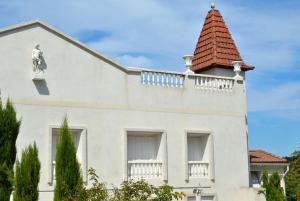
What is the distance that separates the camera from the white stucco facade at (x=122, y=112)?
22531mm

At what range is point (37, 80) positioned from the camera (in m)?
22.8

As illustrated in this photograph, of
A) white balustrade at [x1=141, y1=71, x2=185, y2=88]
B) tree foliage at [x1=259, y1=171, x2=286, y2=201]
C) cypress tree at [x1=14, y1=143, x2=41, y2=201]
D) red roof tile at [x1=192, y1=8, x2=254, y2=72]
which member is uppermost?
red roof tile at [x1=192, y1=8, x2=254, y2=72]

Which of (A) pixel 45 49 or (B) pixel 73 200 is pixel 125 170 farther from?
(B) pixel 73 200

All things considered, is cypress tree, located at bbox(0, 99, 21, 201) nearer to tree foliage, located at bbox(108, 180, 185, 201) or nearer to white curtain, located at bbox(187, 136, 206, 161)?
tree foliage, located at bbox(108, 180, 185, 201)

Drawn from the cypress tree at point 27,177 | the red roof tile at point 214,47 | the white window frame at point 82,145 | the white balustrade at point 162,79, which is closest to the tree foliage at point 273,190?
the white balustrade at point 162,79

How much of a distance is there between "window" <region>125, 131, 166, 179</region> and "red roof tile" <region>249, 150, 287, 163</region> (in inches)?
323

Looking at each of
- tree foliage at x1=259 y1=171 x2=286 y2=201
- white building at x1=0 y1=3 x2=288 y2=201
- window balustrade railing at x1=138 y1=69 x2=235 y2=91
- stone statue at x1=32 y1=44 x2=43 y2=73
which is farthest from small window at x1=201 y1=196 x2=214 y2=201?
stone statue at x1=32 y1=44 x2=43 y2=73

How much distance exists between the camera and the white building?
74.1 feet

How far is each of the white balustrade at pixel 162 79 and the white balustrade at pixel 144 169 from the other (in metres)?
3.56

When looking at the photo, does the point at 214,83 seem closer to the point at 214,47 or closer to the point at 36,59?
the point at 214,47

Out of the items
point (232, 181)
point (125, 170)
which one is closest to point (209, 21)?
point (232, 181)

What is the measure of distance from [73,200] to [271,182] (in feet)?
41.8

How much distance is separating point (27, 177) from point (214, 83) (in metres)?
13.3

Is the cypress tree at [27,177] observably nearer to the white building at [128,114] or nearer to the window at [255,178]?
the white building at [128,114]
